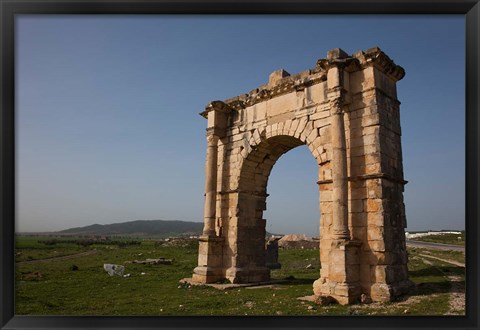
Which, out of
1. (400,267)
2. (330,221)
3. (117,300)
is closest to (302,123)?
(330,221)

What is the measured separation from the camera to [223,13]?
11.8 feet

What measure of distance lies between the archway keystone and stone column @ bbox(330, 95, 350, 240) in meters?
0.02

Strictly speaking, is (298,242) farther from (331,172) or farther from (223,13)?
(223,13)

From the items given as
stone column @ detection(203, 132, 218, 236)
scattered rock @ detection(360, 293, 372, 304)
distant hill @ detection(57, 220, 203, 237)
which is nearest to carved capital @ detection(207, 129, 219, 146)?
stone column @ detection(203, 132, 218, 236)

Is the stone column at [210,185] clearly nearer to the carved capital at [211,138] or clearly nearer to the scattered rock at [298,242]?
the carved capital at [211,138]

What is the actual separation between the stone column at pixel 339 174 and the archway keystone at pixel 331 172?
22mm

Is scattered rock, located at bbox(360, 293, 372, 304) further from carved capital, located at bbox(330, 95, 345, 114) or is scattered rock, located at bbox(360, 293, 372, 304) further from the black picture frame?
the black picture frame

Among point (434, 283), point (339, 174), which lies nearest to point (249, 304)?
point (339, 174)

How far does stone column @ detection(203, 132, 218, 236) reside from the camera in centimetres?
1189

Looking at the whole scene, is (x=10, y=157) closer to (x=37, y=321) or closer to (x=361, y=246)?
(x=37, y=321)

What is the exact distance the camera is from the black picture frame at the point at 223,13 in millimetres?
3438

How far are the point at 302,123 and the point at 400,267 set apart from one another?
422cm

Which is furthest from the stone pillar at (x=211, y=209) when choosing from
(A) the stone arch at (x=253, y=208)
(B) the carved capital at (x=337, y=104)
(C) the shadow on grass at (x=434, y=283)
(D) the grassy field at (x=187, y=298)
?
(C) the shadow on grass at (x=434, y=283)

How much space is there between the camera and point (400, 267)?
8.52m
